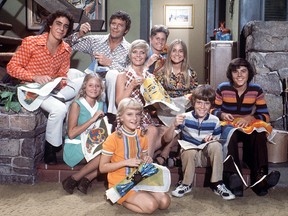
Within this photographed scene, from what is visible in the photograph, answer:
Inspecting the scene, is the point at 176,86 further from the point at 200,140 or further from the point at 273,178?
the point at 273,178

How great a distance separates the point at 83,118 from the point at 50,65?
52 centimetres

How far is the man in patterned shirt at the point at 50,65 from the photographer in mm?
2916

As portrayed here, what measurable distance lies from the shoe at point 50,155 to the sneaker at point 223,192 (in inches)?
47.4

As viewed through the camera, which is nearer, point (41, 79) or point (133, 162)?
point (133, 162)

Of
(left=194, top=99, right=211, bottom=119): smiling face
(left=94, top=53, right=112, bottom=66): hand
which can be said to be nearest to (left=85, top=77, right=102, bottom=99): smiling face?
(left=94, top=53, right=112, bottom=66): hand

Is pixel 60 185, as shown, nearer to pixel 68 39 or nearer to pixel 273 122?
pixel 68 39

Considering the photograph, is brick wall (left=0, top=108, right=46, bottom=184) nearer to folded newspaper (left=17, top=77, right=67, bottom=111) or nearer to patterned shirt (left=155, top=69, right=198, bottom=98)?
folded newspaper (left=17, top=77, right=67, bottom=111)

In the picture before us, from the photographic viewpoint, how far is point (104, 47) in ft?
11.7

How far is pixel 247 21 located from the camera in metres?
4.33

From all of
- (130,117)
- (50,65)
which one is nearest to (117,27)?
(50,65)

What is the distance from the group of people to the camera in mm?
2566

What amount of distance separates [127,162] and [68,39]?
1.54 meters

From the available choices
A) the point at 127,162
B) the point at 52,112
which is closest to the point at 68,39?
the point at 52,112

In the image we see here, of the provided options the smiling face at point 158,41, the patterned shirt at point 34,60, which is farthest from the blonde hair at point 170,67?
the patterned shirt at point 34,60
